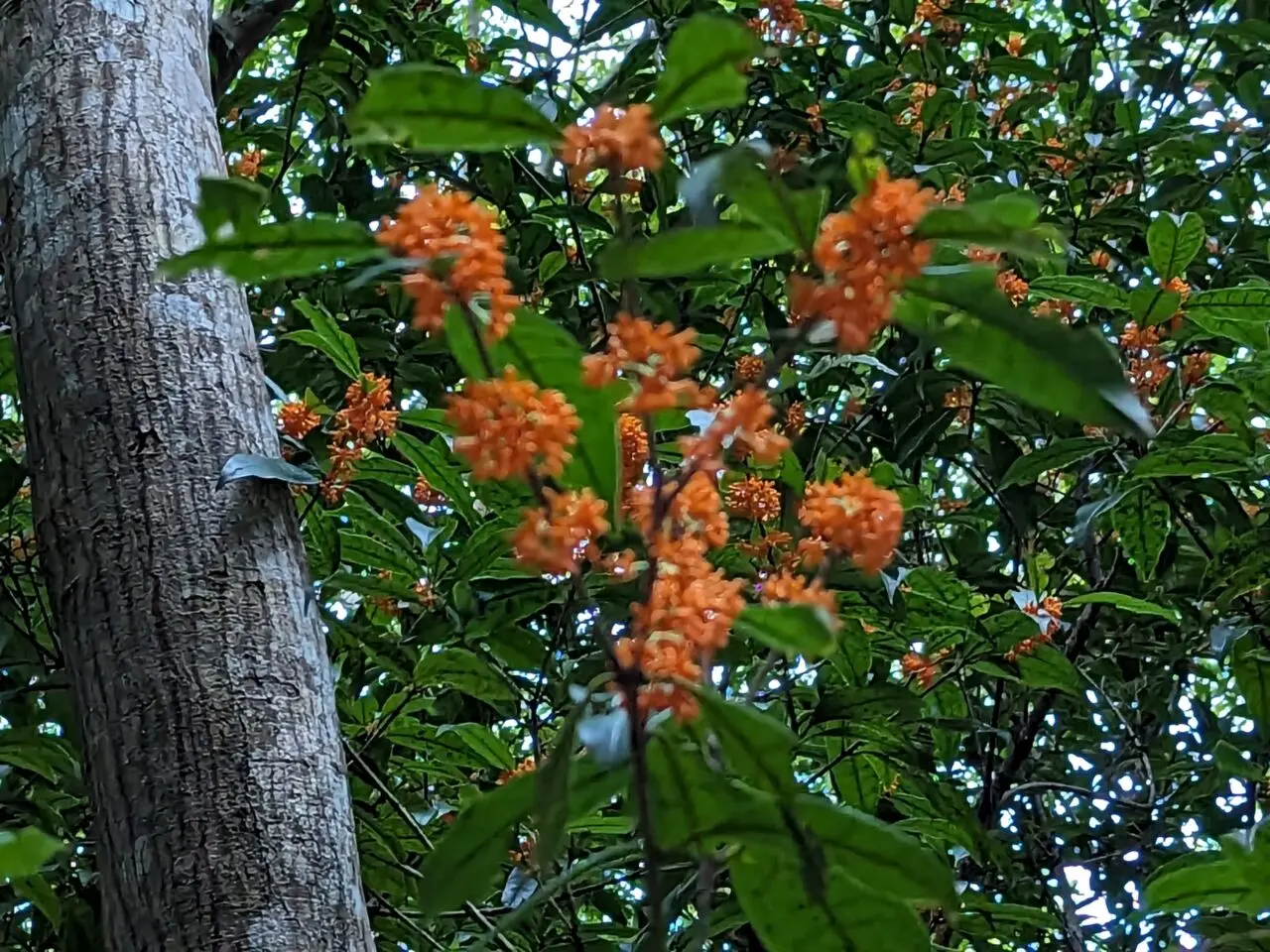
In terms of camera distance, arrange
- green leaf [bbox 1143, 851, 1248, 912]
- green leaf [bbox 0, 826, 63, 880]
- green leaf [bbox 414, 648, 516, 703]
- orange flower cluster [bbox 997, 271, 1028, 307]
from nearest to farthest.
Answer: green leaf [bbox 0, 826, 63, 880] → green leaf [bbox 1143, 851, 1248, 912] → green leaf [bbox 414, 648, 516, 703] → orange flower cluster [bbox 997, 271, 1028, 307]

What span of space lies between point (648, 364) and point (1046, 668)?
118 centimetres

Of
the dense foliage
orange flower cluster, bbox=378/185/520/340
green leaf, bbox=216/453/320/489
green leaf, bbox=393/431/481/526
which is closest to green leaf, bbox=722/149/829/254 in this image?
the dense foliage

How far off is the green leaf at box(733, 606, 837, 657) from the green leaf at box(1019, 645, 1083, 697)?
1125mm

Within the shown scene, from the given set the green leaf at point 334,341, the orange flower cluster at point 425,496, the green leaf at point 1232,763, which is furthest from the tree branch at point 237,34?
the green leaf at point 1232,763

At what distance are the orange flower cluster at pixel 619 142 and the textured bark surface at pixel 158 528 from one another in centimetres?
56

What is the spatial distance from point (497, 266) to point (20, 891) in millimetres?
1179

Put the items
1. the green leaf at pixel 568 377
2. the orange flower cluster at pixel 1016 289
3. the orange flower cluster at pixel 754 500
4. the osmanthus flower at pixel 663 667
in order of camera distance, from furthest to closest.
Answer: the orange flower cluster at pixel 1016 289 → the orange flower cluster at pixel 754 500 → the green leaf at pixel 568 377 → the osmanthus flower at pixel 663 667

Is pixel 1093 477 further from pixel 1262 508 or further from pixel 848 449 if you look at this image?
pixel 848 449

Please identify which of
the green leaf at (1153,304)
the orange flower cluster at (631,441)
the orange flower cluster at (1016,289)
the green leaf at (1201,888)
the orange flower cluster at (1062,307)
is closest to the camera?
the green leaf at (1201,888)

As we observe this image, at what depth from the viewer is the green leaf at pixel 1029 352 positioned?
641 millimetres

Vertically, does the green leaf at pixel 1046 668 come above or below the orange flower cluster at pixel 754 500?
below

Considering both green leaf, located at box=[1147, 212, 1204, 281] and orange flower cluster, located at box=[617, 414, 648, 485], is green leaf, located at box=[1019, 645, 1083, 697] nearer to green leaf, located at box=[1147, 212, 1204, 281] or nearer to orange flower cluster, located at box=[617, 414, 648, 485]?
green leaf, located at box=[1147, 212, 1204, 281]

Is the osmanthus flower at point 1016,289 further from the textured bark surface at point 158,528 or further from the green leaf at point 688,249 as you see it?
the green leaf at point 688,249

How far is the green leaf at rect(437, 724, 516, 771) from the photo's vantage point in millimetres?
1534
